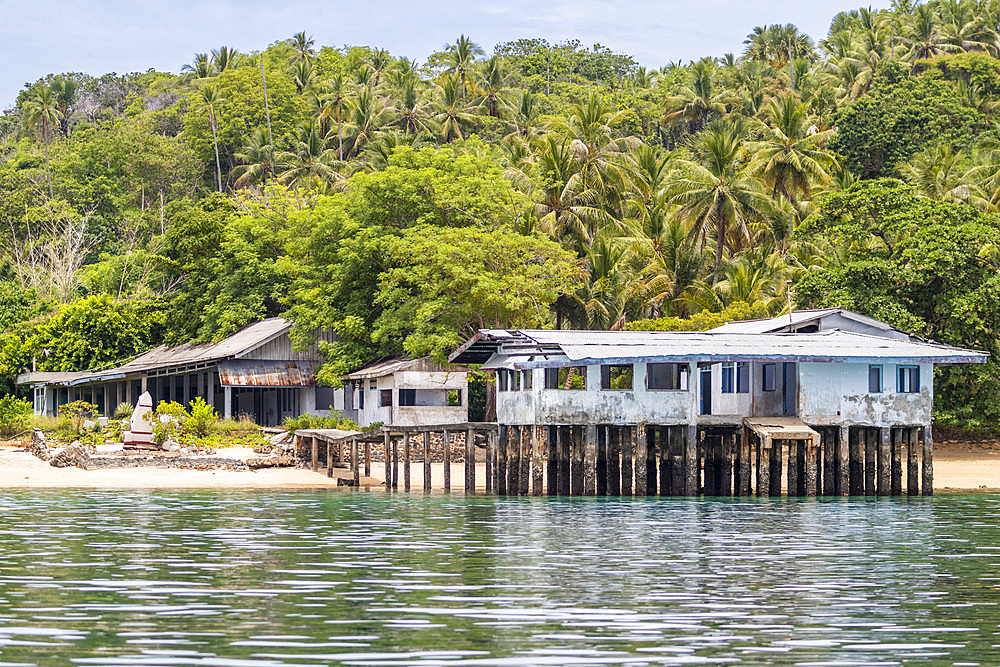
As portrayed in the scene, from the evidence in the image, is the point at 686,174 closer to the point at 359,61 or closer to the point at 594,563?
the point at 594,563

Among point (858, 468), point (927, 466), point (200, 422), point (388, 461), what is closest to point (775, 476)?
point (858, 468)

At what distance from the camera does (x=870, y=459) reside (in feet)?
119

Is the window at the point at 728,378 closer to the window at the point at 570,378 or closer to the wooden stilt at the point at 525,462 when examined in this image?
the window at the point at 570,378

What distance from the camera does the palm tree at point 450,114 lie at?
276ft

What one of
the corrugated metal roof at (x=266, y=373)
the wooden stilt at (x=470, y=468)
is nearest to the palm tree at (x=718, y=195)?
the corrugated metal roof at (x=266, y=373)

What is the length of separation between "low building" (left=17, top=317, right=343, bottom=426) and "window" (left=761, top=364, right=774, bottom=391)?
2331cm

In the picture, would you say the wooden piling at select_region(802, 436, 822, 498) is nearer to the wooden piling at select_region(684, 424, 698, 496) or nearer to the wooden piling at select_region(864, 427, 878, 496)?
the wooden piling at select_region(864, 427, 878, 496)

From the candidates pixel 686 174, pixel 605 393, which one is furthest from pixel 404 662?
pixel 686 174

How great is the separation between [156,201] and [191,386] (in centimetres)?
3845

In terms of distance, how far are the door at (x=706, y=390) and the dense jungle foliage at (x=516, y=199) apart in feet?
35.4

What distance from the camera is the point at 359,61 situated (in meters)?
106

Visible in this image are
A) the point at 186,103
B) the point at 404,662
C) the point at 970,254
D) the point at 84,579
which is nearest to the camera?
the point at 404,662

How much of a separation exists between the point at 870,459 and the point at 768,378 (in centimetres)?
356

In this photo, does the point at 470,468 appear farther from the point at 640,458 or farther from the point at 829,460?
the point at 829,460
